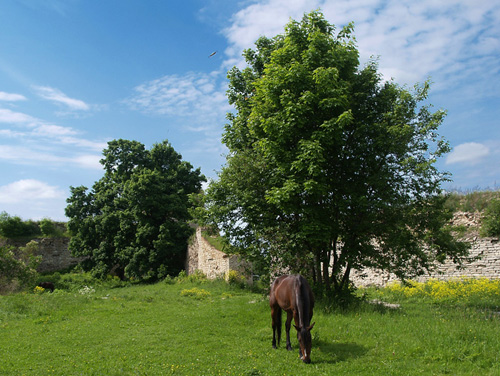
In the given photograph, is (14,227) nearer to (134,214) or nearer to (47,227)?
(47,227)

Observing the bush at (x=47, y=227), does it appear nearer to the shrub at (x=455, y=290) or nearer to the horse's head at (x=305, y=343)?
the shrub at (x=455, y=290)

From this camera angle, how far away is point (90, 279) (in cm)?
2588

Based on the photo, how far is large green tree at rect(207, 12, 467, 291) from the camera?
11570mm

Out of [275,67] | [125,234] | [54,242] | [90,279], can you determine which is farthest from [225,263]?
[54,242]

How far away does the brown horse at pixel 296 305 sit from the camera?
7102 millimetres

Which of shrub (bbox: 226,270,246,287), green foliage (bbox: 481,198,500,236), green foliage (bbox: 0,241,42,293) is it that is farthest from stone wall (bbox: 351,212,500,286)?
green foliage (bbox: 0,241,42,293)

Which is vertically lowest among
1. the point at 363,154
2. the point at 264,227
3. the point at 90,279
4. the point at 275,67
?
the point at 90,279

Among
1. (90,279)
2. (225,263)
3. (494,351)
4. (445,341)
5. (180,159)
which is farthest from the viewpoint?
(180,159)

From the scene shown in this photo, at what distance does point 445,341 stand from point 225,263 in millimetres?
15379

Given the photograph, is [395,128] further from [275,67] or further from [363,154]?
[275,67]

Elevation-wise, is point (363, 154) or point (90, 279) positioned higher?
point (363, 154)

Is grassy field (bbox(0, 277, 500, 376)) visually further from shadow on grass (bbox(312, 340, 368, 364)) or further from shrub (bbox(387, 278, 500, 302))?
shrub (bbox(387, 278, 500, 302))

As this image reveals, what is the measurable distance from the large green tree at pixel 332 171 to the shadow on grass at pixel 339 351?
373 cm

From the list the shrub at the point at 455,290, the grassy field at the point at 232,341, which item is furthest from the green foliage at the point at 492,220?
the grassy field at the point at 232,341
